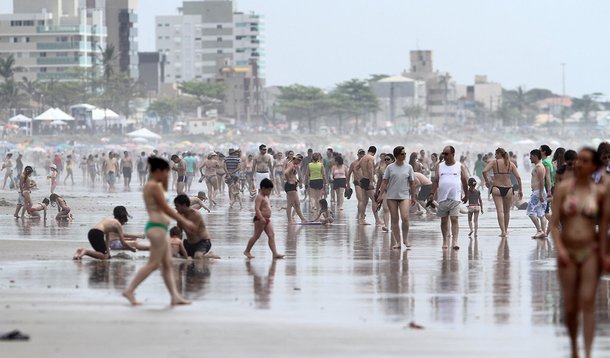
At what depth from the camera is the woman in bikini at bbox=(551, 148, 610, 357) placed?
962 centimetres

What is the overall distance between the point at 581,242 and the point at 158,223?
15.2 ft

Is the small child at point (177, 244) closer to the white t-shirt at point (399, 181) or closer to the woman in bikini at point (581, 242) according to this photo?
the white t-shirt at point (399, 181)

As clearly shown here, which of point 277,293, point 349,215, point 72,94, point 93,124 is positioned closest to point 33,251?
point 277,293

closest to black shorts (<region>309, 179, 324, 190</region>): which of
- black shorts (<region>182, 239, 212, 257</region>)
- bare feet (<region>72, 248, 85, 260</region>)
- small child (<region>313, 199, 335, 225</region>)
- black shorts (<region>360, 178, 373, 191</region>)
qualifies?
small child (<region>313, 199, 335, 225</region>)

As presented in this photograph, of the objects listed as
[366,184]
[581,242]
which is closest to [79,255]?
[581,242]

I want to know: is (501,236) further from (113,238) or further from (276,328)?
(276,328)

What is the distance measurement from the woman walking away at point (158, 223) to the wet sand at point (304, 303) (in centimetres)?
18

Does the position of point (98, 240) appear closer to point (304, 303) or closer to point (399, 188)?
point (399, 188)

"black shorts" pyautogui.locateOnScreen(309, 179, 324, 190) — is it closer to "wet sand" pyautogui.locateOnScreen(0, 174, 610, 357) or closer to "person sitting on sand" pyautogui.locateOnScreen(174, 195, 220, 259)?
"wet sand" pyautogui.locateOnScreen(0, 174, 610, 357)

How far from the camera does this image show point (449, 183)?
20141 millimetres

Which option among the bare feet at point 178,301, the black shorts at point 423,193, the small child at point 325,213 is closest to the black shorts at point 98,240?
the bare feet at point 178,301

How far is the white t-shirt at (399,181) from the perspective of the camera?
19938mm

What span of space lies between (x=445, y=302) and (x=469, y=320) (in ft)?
4.37

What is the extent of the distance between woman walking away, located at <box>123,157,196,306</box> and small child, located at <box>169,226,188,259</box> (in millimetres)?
4605
